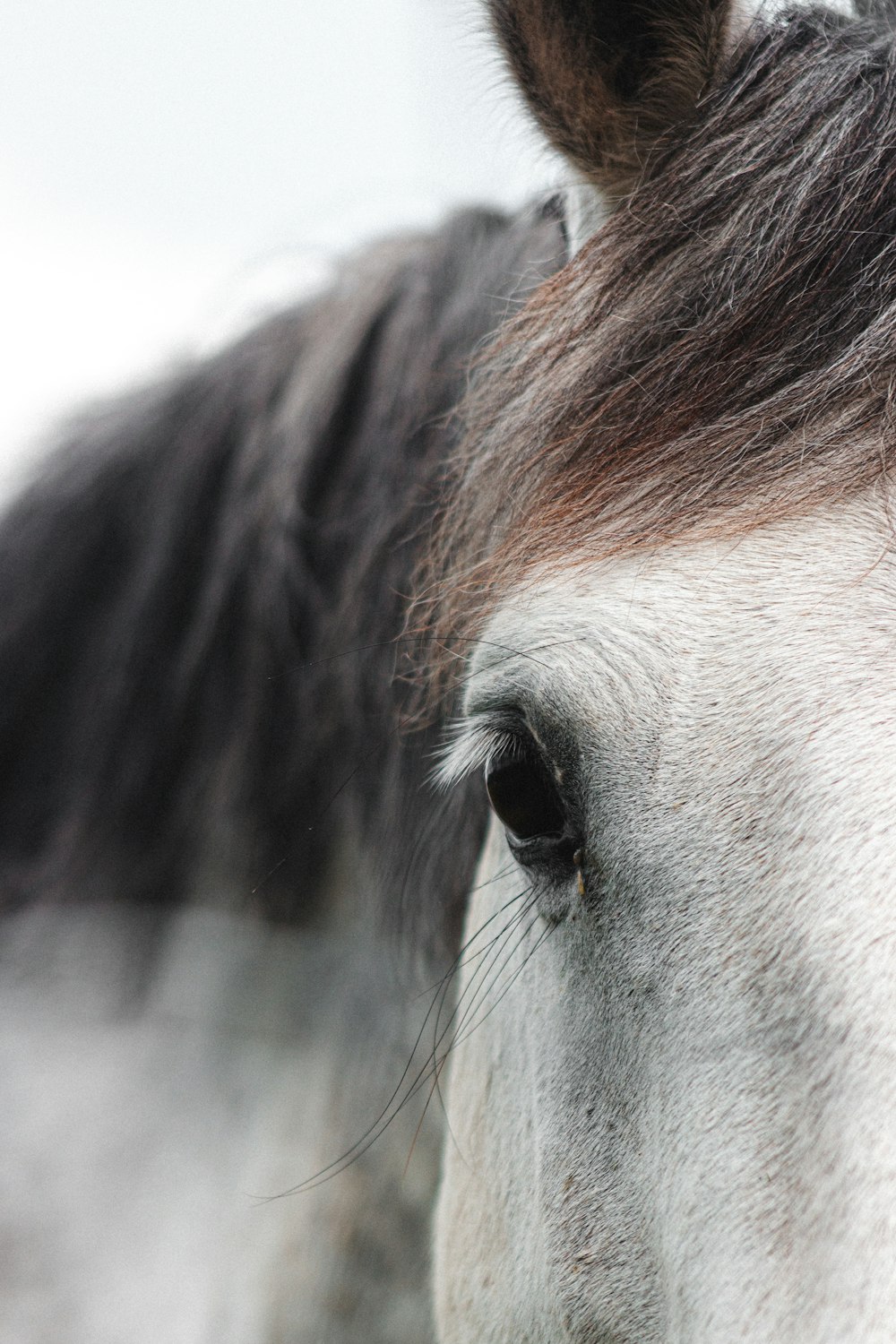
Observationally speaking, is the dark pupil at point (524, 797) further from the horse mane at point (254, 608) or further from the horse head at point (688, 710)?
the horse mane at point (254, 608)

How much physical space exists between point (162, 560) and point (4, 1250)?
1087 mm

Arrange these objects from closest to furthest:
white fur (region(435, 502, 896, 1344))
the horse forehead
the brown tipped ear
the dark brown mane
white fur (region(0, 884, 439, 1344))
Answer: white fur (region(435, 502, 896, 1344)) < the horse forehead < the dark brown mane < the brown tipped ear < white fur (region(0, 884, 439, 1344))

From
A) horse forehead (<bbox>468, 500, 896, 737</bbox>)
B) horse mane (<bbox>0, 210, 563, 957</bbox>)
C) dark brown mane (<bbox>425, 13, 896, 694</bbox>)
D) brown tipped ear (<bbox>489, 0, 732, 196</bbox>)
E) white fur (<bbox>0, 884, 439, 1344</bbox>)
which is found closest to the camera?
horse forehead (<bbox>468, 500, 896, 737</bbox>)

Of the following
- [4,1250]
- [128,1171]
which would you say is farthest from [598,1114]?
[4,1250]

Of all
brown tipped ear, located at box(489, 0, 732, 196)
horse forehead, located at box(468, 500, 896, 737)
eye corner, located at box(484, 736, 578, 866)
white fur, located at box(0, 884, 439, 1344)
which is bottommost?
white fur, located at box(0, 884, 439, 1344)

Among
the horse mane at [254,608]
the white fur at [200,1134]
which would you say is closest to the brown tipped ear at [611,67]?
the horse mane at [254,608]

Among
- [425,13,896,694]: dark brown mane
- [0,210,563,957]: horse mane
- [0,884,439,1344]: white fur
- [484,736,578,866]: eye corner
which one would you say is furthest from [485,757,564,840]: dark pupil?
[0,884,439,1344]: white fur

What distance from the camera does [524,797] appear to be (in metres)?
1.00

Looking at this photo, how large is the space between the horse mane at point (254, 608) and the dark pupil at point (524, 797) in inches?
22.1

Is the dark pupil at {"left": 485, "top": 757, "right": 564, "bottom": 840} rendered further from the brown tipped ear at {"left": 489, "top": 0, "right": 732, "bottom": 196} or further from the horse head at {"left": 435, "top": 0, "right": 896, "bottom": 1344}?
the brown tipped ear at {"left": 489, "top": 0, "right": 732, "bottom": 196}

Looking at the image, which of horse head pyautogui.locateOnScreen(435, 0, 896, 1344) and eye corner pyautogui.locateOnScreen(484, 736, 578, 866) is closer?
horse head pyautogui.locateOnScreen(435, 0, 896, 1344)

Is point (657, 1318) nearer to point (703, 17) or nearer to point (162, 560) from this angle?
point (703, 17)

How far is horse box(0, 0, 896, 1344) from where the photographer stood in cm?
78

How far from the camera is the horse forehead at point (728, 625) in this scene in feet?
2.65
